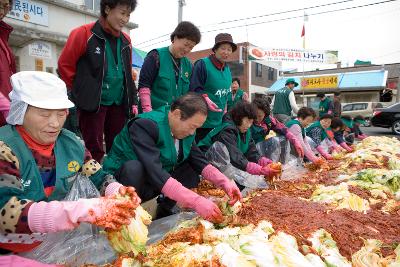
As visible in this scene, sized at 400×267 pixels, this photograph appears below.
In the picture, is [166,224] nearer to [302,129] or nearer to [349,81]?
[302,129]

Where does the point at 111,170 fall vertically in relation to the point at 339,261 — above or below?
above

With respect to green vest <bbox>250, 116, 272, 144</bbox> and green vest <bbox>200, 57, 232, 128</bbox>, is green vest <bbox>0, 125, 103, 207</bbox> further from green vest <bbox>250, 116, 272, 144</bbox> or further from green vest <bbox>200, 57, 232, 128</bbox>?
green vest <bbox>250, 116, 272, 144</bbox>

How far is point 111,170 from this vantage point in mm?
2936

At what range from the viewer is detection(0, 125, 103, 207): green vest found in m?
1.80

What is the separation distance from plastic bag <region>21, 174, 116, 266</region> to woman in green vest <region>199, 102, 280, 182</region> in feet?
6.37

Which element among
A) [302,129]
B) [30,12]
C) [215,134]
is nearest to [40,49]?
[30,12]

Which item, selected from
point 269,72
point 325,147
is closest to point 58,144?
point 325,147

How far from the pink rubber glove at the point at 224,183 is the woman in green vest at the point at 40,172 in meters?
0.96

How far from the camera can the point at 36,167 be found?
187 centimetres

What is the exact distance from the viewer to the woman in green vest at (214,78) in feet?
14.5

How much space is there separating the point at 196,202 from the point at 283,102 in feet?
23.8

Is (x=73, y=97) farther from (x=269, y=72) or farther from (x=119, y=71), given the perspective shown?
(x=269, y=72)

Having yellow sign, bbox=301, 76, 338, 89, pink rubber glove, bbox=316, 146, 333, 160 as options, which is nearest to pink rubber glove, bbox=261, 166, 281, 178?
pink rubber glove, bbox=316, 146, 333, 160

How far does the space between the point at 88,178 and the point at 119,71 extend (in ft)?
5.29
